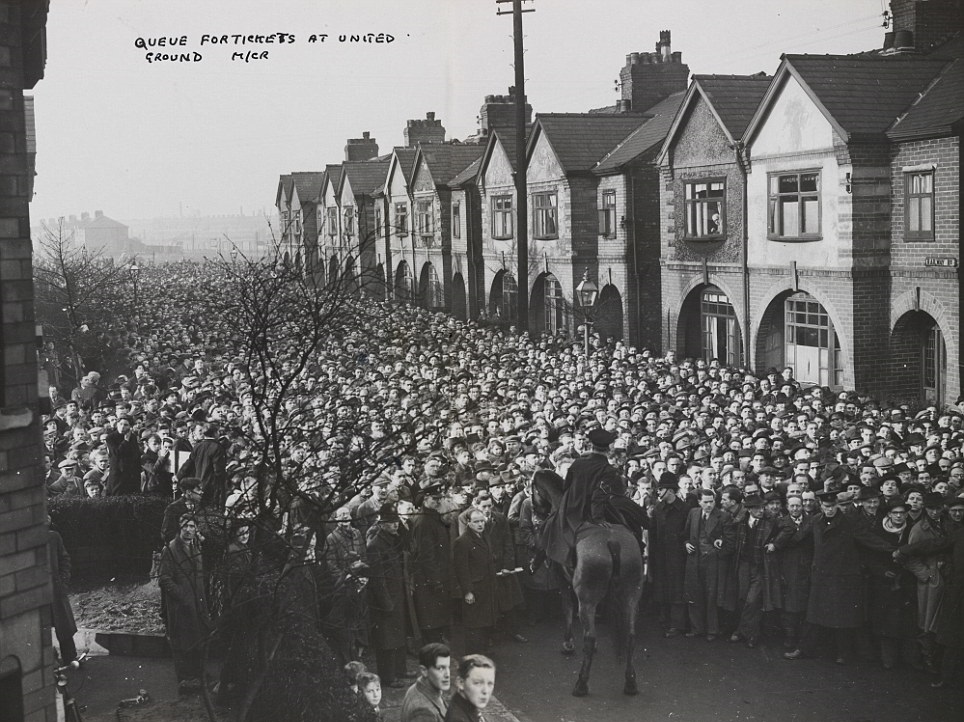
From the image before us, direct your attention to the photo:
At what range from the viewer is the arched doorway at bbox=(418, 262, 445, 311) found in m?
39.2

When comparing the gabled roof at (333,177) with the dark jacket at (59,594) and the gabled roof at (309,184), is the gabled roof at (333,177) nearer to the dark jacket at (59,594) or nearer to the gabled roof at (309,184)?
the gabled roof at (309,184)

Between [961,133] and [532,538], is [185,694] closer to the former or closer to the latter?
[532,538]

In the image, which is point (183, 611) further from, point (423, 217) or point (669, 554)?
point (423, 217)

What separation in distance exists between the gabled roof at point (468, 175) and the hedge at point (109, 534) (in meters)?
25.5

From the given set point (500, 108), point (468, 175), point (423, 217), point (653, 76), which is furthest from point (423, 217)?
point (653, 76)

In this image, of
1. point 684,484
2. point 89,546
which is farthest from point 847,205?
point 89,546

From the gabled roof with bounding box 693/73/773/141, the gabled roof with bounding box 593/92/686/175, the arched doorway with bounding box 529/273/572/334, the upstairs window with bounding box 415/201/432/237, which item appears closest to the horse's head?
the gabled roof with bounding box 693/73/773/141

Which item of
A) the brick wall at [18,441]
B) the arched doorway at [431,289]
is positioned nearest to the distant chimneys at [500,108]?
the arched doorway at [431,289]

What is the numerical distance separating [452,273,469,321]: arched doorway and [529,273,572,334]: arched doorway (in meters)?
4.54

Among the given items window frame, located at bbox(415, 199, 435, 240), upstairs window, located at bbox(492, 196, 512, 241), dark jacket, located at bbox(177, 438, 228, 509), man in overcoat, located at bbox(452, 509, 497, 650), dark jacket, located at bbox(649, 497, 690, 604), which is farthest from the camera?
window frame, located at bbox(415, 199, 435, 240)

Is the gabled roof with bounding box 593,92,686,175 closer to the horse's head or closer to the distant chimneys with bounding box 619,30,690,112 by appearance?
the distant chimneys with bounding box 619,30,690,112

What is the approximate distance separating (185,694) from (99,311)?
20396 millimetres

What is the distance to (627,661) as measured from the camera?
10469 millimetres

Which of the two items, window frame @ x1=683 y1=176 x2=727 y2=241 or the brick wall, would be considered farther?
window frame @ x1=683 y1=176 x2=727 y2=241
